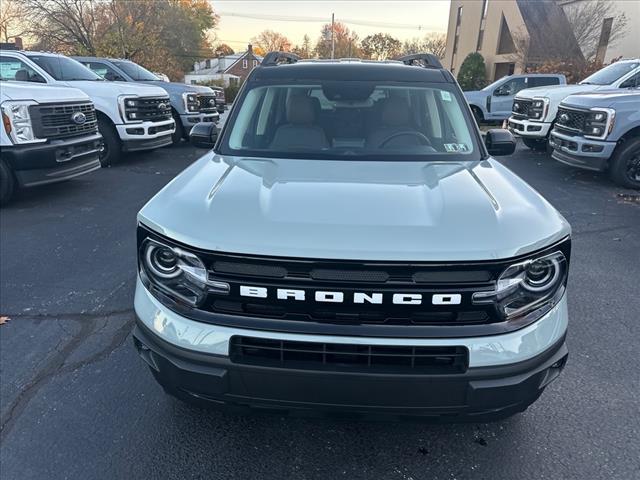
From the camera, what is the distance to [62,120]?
21.8 ft

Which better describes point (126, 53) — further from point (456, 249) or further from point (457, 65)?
point (456, 249)

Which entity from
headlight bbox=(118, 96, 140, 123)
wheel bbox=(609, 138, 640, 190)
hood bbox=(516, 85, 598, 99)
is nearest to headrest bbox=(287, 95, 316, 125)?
wheel bbox=(609, 138, 640, 190)

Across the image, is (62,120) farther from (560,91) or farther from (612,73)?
(612,73)

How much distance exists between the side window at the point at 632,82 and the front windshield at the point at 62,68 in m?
10.2

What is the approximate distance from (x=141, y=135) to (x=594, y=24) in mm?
23625

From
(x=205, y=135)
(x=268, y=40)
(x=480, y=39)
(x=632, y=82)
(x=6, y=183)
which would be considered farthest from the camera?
(x=268, y=40)

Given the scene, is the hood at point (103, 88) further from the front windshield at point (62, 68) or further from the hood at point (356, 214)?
the hood at point (356, 214)

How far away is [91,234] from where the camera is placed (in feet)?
18.2

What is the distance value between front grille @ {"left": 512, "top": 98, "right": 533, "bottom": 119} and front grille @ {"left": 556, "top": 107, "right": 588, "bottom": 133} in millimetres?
2099

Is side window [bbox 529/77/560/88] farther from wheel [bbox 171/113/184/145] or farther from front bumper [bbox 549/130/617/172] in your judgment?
wheel [bbox 171/113/184/145]

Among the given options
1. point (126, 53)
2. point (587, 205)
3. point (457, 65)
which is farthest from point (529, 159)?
point (457, 65)

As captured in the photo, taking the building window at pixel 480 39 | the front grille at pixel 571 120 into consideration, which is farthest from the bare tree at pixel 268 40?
the front grille at pixel 571 120

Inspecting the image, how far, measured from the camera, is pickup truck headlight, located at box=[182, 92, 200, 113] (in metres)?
11.5

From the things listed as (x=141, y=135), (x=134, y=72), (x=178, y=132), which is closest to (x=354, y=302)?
(x=141, y=135)
